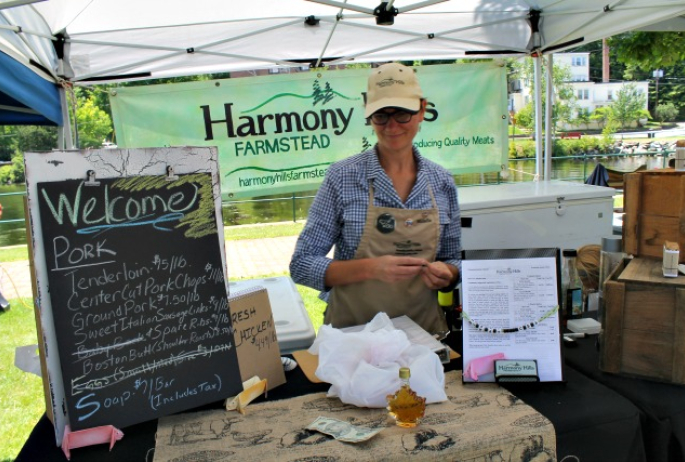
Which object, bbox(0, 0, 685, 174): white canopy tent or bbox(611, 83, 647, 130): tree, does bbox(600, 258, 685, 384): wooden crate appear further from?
bbox(611, 83, 647, 130): tree

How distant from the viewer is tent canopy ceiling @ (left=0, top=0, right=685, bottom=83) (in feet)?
10.7

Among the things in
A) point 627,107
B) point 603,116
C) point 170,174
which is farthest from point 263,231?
point 603,116

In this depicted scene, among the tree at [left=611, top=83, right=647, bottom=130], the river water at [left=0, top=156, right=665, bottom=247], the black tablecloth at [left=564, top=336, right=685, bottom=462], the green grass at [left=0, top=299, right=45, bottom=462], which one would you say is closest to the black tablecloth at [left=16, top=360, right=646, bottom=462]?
the black tablecloth at [left=564, top=336, right=685, bottom=462]

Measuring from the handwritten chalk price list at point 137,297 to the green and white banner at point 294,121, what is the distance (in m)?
3.12

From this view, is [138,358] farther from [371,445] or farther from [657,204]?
[657,204]

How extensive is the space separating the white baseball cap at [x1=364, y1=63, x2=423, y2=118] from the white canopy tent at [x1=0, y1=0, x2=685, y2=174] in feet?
5.26

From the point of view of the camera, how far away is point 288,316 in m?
2.13

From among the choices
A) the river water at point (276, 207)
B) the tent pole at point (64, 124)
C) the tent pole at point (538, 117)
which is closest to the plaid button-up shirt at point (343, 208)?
the tent pole at point (64, 124)

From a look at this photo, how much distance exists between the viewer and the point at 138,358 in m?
1.17

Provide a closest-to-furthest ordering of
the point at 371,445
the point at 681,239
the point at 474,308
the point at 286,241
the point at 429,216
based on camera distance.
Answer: the point at 371,445
the point at 474,308
the point at 681,239
the point at 429,216
the point at 286,241

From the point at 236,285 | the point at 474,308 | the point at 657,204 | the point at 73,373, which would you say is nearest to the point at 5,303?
the point at 236,285

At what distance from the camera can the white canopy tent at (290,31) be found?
10.6ft

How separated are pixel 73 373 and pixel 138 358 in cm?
13

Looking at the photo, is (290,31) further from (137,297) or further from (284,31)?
(137,297)
